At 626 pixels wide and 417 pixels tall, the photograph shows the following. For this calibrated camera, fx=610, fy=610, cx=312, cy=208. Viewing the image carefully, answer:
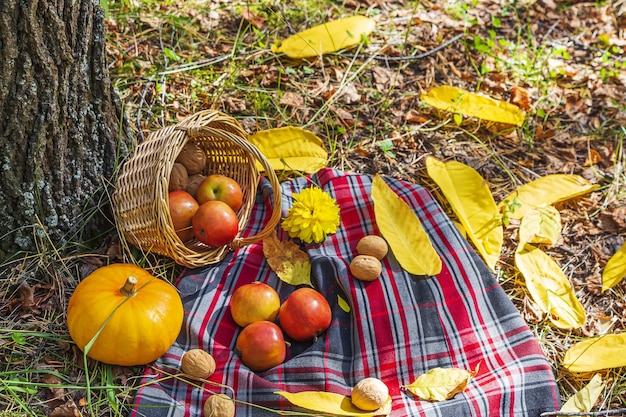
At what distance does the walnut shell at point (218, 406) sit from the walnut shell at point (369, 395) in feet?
1.27

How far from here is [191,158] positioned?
A: 95.3 inches

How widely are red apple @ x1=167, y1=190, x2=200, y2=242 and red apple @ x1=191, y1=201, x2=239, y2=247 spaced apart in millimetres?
31

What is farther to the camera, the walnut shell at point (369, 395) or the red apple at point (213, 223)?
the red apple at point (213, 223)

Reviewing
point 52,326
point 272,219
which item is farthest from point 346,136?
point 52,326

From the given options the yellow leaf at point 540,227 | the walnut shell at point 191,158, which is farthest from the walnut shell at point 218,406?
the yellow leaf at point 540,227

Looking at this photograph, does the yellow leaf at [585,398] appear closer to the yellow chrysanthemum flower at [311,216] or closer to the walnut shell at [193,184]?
the yellow chrysanthemum flower at [311,216]

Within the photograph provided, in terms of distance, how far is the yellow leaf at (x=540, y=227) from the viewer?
256 cm

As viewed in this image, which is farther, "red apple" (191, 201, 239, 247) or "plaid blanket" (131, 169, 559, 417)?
"red apple" (191, 201, 239, 247)

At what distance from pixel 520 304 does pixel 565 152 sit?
3.24 ft

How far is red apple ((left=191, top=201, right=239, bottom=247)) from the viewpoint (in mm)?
2223

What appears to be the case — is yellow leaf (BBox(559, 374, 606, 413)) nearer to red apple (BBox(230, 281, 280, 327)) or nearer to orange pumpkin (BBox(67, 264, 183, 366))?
red apple (BBox(230, 281, 280, 327))

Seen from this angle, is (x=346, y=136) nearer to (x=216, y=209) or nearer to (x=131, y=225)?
(x=216, y=209)

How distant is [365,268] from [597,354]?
0.88m

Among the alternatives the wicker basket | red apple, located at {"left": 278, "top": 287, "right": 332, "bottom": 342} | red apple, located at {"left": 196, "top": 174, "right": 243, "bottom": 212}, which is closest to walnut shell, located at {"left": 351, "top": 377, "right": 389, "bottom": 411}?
red apple, located at {"left": 278, "top": 287, "right": 332, "bottom": 342}
